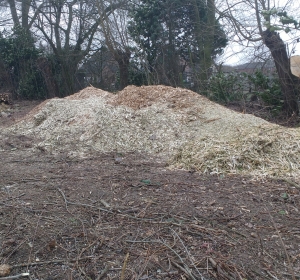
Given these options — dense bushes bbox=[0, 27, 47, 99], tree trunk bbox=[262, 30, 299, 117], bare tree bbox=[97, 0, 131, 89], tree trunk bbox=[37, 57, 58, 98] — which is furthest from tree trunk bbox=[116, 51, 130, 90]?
tree trunk bbox=[262, 30, 299, 117]

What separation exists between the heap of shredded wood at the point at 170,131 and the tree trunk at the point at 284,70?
5.94 feet

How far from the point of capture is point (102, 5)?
1286 centimetres

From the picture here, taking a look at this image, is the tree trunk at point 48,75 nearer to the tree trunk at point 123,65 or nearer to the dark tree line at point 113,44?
the dark tree line at point 113,44

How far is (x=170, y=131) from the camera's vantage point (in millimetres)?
6133

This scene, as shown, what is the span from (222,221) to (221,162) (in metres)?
1.55

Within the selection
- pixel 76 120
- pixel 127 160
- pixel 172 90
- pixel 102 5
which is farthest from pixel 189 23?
pixel 127 160

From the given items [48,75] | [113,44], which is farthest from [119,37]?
[48,75]

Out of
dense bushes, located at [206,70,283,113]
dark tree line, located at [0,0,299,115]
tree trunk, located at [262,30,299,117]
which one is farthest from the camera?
dark tree line, located at [0,0,299,115]

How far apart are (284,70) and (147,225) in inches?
235

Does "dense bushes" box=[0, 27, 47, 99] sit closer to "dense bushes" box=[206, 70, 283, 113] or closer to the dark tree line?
the dark tree line

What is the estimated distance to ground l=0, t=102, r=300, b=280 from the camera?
226 cm

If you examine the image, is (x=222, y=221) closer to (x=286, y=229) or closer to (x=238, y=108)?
(x=286, y=229)

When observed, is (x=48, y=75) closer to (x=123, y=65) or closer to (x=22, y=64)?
(x=22, y=64)

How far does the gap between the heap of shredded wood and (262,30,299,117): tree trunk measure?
1811 mm
